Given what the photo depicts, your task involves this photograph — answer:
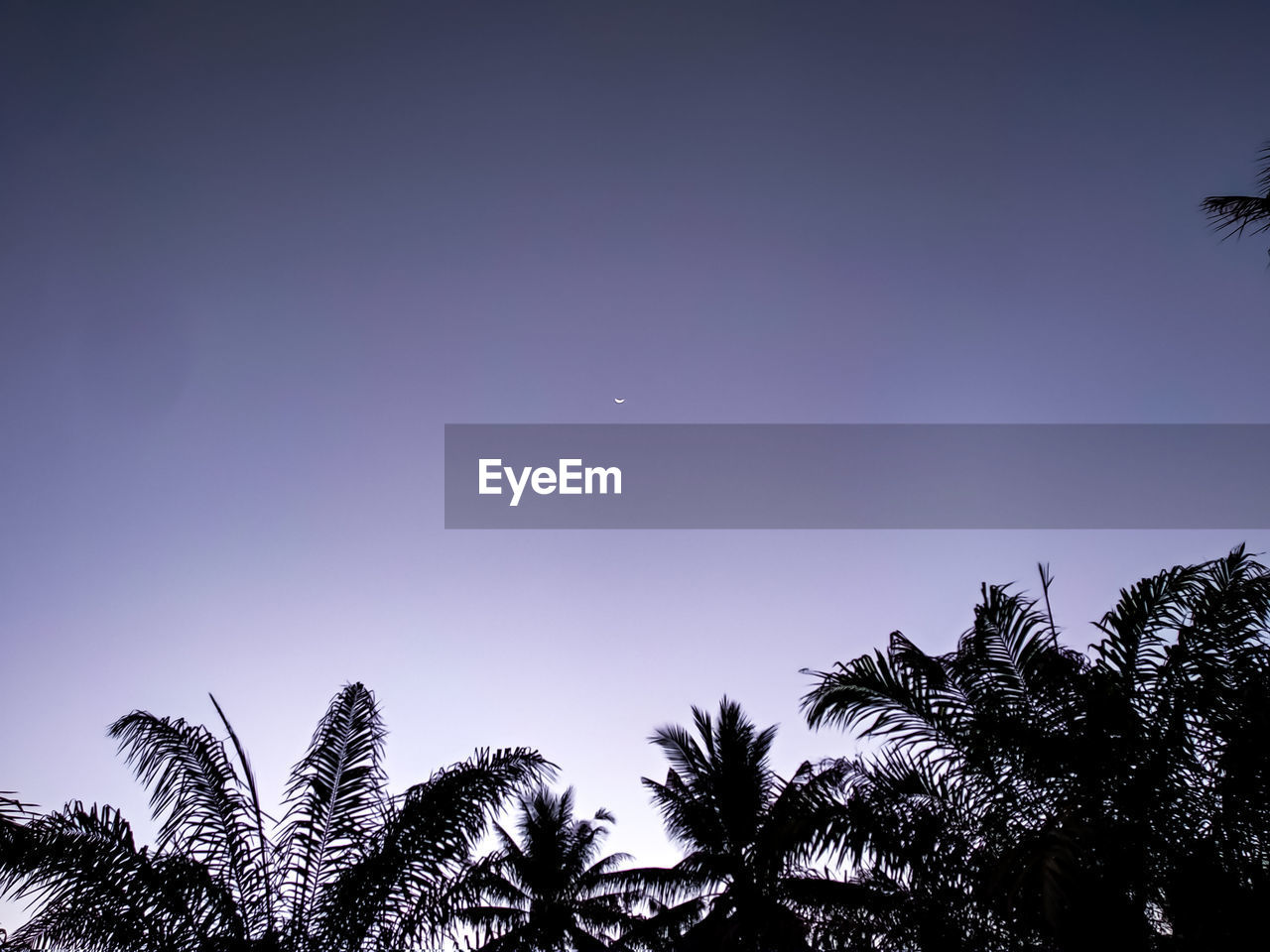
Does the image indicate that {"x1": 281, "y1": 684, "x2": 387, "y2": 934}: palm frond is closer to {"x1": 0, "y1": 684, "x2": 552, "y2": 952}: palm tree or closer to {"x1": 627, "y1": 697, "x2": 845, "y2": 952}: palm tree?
{"x1": 0, "y1": 684, "x2": 552, "y2": 952}: palm tree

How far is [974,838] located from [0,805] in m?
9.94

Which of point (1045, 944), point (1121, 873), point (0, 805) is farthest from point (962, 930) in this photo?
point (0, 805)

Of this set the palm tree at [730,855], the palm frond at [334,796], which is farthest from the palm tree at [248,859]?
the palm tree at [730,855]

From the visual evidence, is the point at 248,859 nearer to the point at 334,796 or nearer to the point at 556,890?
the point at 334,796

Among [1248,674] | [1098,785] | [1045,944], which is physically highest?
[1248,674]

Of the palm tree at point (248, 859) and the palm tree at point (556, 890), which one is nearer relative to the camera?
the palm tree at point (248, 859)

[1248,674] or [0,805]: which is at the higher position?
[1248,674]

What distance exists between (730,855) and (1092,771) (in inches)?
507

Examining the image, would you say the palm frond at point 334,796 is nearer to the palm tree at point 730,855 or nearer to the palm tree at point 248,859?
the palm tree at point 248,859

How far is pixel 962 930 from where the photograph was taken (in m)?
10.8

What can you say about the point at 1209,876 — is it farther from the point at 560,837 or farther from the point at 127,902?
the point at 560,837

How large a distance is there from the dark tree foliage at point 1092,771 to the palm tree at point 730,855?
340 inches

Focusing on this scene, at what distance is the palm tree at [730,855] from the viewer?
61.8 ft

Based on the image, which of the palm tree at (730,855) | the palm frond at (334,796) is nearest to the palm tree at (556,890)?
the palm tree at (730,855)
